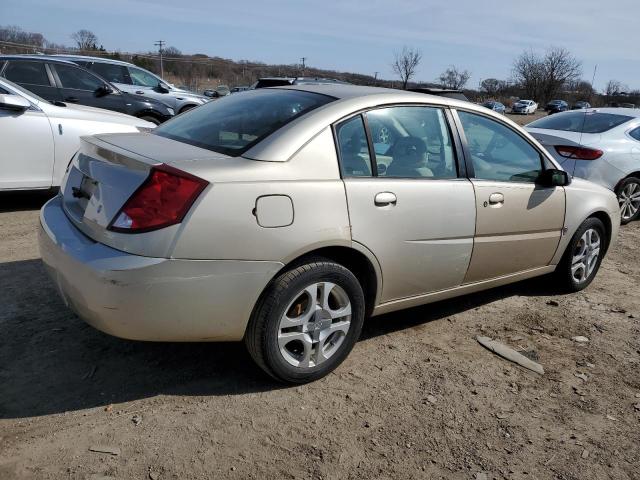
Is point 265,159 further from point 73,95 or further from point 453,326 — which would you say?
point 73,95

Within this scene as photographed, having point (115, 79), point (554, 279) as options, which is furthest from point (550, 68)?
point (554, 279)

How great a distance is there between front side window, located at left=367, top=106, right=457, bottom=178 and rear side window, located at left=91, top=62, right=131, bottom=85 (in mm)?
10070

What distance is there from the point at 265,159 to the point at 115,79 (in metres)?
10.7

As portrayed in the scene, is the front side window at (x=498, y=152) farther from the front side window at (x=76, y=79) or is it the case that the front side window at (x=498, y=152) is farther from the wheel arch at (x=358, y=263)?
the front side window at (x=76, y=79)

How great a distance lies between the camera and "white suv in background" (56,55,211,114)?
1183cm

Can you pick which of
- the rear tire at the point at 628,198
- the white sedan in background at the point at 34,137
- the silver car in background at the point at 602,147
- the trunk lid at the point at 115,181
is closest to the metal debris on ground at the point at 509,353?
the trunk lid at the point at 115,181

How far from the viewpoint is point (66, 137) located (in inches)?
238

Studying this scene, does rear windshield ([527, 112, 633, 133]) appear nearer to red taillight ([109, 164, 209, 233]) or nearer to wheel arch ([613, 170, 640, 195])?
wheel arch ([613, 170, 640, 195])

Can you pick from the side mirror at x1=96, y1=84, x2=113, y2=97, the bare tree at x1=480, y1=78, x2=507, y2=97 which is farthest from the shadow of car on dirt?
the bare tree at x1=480, y1=78, x2=507, y2=97

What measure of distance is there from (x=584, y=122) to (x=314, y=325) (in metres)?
6.56

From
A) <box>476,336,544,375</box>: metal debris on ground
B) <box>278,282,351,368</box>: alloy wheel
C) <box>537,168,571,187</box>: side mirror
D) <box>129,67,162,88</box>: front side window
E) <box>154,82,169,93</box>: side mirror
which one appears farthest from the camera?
<box>154,82,169,93</box>: side mirror

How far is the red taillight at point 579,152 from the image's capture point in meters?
7.19

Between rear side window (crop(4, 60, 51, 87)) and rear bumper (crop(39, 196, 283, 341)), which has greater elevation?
rear side window (crop(4, 60, 51, 87))

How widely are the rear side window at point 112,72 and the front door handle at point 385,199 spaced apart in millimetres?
10410
